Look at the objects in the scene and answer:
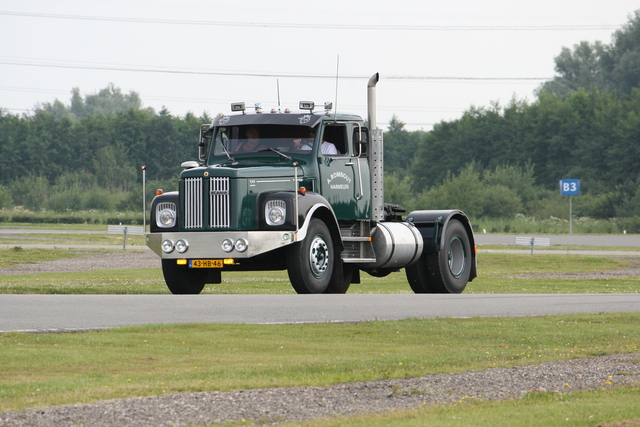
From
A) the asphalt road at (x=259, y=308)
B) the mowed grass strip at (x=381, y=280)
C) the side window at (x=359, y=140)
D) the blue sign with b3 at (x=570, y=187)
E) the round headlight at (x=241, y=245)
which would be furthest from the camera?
the blue sign with b3 at (x=570, y=187)

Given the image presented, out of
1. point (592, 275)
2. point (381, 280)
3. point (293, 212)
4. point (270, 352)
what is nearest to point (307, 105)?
point (293, 212)

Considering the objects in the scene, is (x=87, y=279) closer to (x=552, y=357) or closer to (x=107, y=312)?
(x=107, y=312)

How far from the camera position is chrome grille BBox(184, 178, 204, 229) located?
17.2m

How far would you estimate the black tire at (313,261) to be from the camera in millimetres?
17320

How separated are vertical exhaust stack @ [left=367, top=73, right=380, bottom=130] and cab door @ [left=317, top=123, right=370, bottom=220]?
57 cm

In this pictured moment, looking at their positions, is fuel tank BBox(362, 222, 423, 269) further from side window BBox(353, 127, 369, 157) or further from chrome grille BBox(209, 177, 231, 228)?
chrome grille BBox(209, 177, 231, 228)

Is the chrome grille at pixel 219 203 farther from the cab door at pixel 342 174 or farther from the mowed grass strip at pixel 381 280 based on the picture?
the mowed grass strip at pixel 381 280

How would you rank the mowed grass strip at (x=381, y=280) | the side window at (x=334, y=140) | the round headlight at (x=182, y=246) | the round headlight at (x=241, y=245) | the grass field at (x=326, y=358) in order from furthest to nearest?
the mowed grass strip at (x=381, y=280), the side window at (x=334, y=140), the round headlight at (x=182, y=246), the round headlight at (x=241, y=245), the grass field at (x=326, y=358)

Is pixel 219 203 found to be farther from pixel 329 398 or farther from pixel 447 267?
pixel 329 398

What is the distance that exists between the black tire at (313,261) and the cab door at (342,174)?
86 cm

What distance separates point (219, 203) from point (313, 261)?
1825mm

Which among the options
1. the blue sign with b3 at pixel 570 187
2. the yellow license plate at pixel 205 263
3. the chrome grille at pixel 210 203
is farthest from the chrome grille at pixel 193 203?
the blue sign with b3 at pixel 570 187

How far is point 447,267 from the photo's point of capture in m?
20.8

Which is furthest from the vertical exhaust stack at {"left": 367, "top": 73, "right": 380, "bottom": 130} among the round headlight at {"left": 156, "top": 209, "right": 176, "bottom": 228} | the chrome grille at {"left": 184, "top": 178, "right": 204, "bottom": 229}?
the round headlight at {"left": 156, "top": 209, "right": 176, "bottom": 228}
